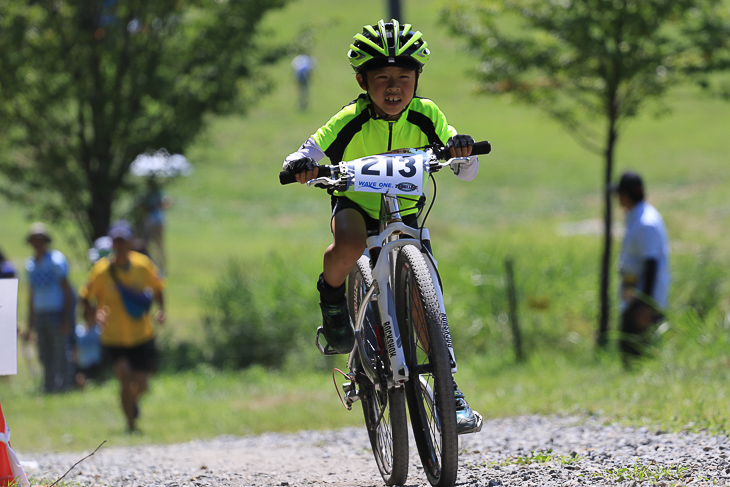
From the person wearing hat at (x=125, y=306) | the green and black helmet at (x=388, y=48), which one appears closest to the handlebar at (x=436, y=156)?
the green and black helmet at (x=388, y=48)

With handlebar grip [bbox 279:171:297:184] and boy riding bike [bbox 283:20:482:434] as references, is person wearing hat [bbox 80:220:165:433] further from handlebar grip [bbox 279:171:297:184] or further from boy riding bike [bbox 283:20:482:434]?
handlebar grip [bbox 279:171:297:184]

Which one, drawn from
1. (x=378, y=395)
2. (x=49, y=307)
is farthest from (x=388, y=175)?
(x=49, y=307)

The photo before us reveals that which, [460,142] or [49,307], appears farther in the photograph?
[49,307]

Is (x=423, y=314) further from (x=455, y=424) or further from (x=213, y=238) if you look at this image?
(x=213, y=238)

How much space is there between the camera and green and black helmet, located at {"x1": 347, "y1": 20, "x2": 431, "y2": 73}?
4.36 metres

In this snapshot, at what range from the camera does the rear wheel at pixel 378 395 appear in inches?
175

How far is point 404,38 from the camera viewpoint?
4.40 metres

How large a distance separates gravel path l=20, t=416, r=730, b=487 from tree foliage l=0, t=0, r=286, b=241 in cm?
633

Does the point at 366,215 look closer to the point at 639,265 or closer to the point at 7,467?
the point at 7,467

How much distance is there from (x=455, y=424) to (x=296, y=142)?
32775 mm

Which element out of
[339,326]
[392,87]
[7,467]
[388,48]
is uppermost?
[388,48]

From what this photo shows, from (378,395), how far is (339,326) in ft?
1.48

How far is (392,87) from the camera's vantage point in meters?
4.41

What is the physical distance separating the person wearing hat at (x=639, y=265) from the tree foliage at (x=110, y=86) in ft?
20.3
